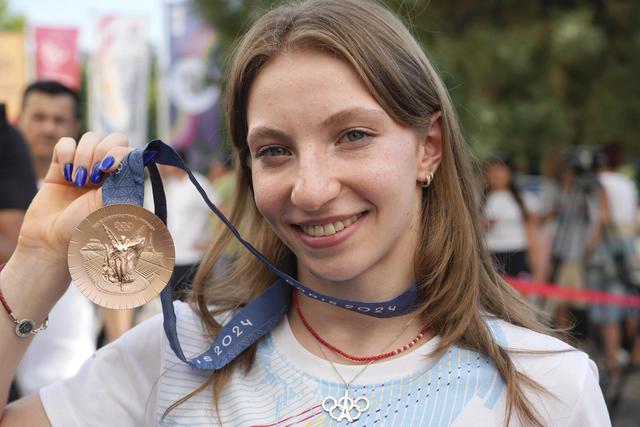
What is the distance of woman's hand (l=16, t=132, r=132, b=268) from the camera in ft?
6.06

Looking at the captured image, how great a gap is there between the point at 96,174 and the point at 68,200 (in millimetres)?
118

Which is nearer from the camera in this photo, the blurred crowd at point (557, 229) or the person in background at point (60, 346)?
the person in background at point (60, 346)

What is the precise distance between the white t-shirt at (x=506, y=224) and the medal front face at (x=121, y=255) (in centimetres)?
649

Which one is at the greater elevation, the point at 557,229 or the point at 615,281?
the point at 557,229

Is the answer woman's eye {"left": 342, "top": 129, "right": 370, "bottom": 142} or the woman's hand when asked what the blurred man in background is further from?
woman's eye {"left": 342, "top": 129, "right": 370, "bottom": 142}

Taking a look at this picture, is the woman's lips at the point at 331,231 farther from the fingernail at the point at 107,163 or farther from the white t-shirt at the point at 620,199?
the white t-shirt at the point at 620,199

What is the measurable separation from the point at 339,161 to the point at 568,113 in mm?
12242

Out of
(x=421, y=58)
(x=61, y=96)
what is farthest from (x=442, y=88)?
(x=61, y=96)

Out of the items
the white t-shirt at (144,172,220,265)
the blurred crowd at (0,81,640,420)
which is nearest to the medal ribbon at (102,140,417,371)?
the blurred crowd at (0,81,640,420)

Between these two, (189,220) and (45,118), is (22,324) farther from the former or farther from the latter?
(189,220)

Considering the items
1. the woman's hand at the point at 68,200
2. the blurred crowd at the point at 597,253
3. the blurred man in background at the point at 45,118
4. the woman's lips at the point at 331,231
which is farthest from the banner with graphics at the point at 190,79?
the woman's lips at the point at 331,231

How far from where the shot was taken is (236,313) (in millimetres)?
2027

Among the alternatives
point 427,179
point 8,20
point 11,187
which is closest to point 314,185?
point 427,179

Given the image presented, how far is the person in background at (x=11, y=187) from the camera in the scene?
3.08 metres
